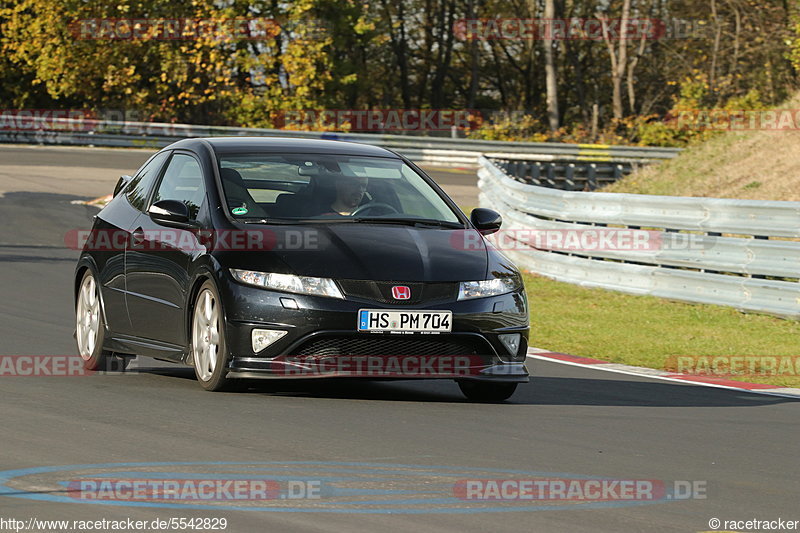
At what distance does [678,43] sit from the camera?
2088 inches

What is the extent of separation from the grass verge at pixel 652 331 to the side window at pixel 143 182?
4113mm

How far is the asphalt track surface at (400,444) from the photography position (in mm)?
5230

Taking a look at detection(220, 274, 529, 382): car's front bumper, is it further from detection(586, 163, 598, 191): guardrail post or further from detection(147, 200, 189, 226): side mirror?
detection(586, 163, 598, 191): guardrail post

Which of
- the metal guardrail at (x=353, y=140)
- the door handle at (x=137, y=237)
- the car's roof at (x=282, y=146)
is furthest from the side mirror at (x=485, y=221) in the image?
the metal guardrail at (x=353, y=140)

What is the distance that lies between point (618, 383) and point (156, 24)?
130 feet

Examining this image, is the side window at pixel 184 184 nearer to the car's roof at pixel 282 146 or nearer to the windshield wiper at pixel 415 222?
the car's roof at pixel 282 146

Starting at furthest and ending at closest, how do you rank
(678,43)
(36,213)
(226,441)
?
1. (678,43)
2. (36,213)
3. (226,441)

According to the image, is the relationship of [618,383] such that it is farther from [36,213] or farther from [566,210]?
[36,213]

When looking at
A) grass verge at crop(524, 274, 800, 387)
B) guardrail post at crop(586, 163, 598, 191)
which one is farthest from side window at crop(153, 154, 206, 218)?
guardrail post at crop(586, 163, 598, 191)

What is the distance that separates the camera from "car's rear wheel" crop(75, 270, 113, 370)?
380 inches

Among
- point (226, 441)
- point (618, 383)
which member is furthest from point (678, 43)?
point (226, 441)

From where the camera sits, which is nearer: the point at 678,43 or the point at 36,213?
the point at 36,213

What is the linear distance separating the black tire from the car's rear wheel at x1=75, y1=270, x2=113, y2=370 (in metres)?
1.30

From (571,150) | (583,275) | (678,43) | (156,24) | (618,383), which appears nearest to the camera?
(618,383)
